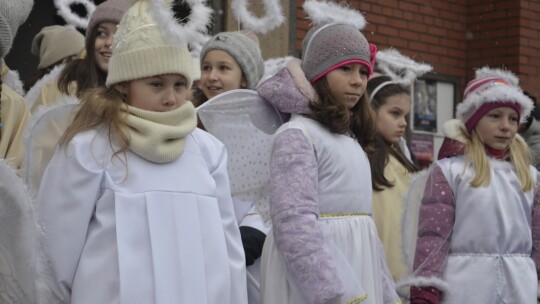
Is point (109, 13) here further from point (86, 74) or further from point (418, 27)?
point (418, 27)

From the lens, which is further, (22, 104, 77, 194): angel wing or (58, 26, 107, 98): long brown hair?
(58, 26, 107, 98): long brown hair

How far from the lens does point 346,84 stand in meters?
4.76

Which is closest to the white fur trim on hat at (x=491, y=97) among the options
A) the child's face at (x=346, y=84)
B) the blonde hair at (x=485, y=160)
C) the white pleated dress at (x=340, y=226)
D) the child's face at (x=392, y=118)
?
the blonde hair at (x=485, y=160)

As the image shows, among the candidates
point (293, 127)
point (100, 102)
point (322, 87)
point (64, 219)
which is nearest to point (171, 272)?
point (64, 219)

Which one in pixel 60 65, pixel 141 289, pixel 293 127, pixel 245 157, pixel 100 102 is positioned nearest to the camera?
pixel 141 289

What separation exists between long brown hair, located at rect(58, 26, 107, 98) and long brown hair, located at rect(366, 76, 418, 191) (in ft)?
5.25

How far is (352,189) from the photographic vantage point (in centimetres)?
457

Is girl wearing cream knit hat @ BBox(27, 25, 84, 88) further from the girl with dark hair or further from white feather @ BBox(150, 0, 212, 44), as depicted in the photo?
white feather @ BBox(150, 0, 212, 44)

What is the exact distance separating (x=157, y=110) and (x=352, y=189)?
101 cm

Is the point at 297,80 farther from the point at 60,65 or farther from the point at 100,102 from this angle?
the point at 60,65

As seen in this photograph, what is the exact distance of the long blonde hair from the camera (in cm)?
390

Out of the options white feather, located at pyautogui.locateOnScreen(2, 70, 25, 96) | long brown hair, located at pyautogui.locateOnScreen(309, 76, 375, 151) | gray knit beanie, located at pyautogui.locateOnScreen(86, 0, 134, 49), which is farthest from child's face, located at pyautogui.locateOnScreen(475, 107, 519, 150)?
white feather, located at pyautogui.locateOnScreen(2, 70, 25, 96)

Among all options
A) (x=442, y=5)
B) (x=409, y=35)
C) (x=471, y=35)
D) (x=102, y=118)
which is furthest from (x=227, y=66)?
(x=471, y=35)

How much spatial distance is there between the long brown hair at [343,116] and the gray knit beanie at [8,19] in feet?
4.32
